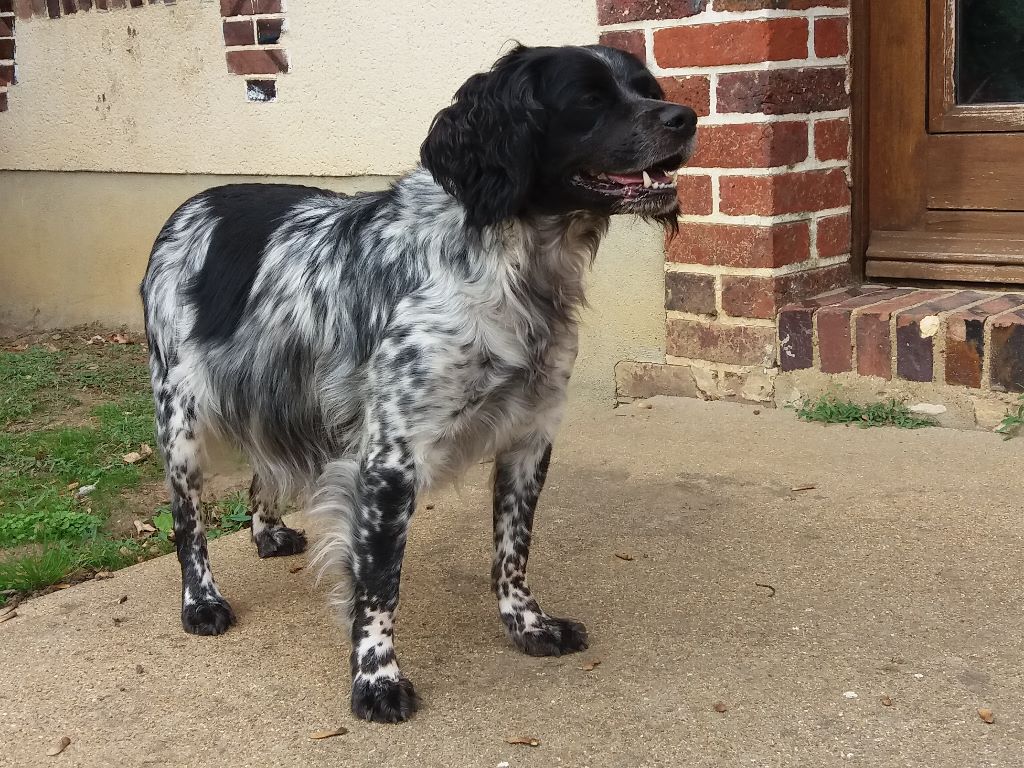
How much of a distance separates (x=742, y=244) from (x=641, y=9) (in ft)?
3.15

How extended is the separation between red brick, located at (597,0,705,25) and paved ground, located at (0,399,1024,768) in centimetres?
162

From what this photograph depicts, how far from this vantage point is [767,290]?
450cm

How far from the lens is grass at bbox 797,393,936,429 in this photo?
14.1 ft

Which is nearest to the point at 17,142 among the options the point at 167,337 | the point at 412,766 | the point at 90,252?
the point at 90,252

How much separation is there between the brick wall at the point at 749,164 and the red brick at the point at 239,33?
2181 mm

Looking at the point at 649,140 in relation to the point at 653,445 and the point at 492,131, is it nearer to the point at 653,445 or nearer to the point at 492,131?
the point at 492,131

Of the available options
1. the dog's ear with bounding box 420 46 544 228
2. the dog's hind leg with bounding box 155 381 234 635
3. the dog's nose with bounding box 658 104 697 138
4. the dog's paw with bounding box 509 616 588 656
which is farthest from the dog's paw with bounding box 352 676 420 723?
the dog's nose with bounding box 658 104 697 138

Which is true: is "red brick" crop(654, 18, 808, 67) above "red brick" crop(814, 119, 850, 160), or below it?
above

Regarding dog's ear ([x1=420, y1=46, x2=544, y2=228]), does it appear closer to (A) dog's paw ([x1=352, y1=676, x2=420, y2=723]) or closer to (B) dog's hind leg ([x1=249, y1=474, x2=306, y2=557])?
(A) dog's paw ([x1=352, y1=676, x2=420, y2=723])

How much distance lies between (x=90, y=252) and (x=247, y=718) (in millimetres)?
5288

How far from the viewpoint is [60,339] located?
729 cm

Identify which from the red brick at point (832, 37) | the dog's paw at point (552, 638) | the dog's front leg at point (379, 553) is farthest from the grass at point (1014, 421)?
the dog's front leg at point (379, 553)

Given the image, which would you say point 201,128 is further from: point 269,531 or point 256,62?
point 269,531

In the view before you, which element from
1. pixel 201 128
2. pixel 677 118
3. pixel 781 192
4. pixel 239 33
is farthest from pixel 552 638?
pixel 201 128
